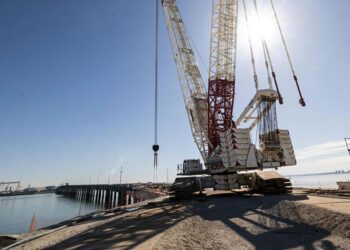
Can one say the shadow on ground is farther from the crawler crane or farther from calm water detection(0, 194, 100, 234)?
calm water detection(0, 194, 100, 234)

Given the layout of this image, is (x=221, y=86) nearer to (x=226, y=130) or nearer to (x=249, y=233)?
(x=226, y=130)

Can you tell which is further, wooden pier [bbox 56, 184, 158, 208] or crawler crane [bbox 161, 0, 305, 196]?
wooden pier [bbox 56, 184, 158, 208]

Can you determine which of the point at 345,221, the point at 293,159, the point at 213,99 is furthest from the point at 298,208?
the point at 213,99

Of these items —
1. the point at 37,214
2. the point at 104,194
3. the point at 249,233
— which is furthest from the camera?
the point at 104,194

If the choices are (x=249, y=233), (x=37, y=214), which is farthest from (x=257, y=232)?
(x=37, y=214)

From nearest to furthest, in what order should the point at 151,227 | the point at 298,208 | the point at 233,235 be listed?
the point at 233,235, the point at 151,227, the point at 298,208

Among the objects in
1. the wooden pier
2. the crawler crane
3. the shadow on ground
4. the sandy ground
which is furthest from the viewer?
the wooden pier

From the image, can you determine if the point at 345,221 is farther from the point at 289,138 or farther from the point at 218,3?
the point at 218,3

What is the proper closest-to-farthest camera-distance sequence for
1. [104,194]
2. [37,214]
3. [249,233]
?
[249,233], [37,214], [104,194]

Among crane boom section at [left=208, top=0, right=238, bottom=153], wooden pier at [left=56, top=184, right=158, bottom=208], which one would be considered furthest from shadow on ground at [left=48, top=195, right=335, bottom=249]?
wooden pier at [left=56, top=184, right=158, bottom=208]

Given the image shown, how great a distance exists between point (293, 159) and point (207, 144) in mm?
13983

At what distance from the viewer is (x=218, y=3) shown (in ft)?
106

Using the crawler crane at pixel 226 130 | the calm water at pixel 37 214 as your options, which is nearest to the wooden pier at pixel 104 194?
the calm water at pixel 37 214

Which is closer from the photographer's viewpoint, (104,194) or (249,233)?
(249,233)
